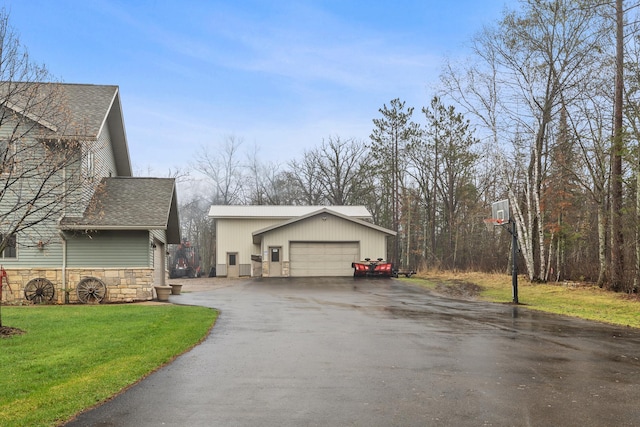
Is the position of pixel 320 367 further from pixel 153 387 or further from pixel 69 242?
pixel 69 242

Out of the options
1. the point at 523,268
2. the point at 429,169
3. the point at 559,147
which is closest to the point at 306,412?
the point at 559,147

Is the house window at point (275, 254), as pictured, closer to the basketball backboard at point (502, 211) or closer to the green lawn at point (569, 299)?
the green lawn at point (569, 299)

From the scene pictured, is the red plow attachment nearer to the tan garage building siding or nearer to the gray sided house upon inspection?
the tan garage building siding

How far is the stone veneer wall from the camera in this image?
1798 centimetres

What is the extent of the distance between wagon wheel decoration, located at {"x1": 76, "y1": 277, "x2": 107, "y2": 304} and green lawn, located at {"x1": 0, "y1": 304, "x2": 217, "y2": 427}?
9.28ft

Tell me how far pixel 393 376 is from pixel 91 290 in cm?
1404

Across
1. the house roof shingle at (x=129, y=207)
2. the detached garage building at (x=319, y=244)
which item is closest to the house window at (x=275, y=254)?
the detached garage building at (x=319, y=244)

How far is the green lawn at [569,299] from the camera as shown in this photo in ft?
49.5

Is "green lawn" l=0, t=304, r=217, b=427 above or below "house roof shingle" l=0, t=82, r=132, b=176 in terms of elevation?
below

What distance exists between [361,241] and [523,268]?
9.82m

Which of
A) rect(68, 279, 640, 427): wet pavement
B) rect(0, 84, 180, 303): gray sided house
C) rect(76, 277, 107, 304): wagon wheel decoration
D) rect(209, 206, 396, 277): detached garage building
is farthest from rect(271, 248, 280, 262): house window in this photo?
rect(68, 279, 640, 427): wet pavement

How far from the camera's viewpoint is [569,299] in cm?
1973

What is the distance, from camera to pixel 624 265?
21.1 m

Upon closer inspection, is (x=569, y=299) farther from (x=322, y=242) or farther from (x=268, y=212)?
(x=268, y=212)
